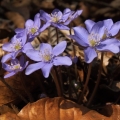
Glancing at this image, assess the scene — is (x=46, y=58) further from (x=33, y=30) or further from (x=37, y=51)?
(x=33, y=30)

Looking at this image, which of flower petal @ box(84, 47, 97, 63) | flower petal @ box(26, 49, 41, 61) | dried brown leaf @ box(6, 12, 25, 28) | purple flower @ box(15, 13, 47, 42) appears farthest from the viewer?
dried brown leaf @ box(6, 12, 25, 28)

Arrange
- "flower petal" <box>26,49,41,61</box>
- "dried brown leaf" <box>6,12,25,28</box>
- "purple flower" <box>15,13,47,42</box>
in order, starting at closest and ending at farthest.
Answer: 1. "flower petal" <box>26,49,41,61</box>
2. "purple flower" <box>15,13,47,42</box>
3. "dried brown leaf" <box>6,12,25,28</box>

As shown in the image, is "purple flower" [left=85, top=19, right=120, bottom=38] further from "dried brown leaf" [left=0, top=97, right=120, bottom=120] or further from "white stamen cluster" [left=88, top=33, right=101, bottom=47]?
"dried brown leaf" [left=0, top=97, right=120, bottom=120]

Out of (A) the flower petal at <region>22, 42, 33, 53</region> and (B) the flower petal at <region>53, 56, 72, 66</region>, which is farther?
(A) the flower petal at <region>22, 42, 33, 53</region>

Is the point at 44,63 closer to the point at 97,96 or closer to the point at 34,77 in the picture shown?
the point at 34,77

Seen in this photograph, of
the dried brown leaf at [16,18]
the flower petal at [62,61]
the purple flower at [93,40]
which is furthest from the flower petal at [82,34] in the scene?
the dried brown leaf at [16,18]

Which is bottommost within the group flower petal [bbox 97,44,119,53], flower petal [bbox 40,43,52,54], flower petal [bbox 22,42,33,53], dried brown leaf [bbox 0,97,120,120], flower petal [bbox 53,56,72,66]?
Answer: dried brown leaf [bbox 0,97,120,120]

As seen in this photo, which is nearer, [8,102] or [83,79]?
[8,102]

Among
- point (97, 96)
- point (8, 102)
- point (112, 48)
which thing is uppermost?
point (112, 48)

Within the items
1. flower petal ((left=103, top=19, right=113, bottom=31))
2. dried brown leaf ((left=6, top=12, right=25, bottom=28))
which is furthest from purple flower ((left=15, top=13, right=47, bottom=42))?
dried brown leaf ((left=6, top=12, right=25, bottom=28))

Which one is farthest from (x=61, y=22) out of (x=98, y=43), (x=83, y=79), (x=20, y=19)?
(x=20, y=19)
